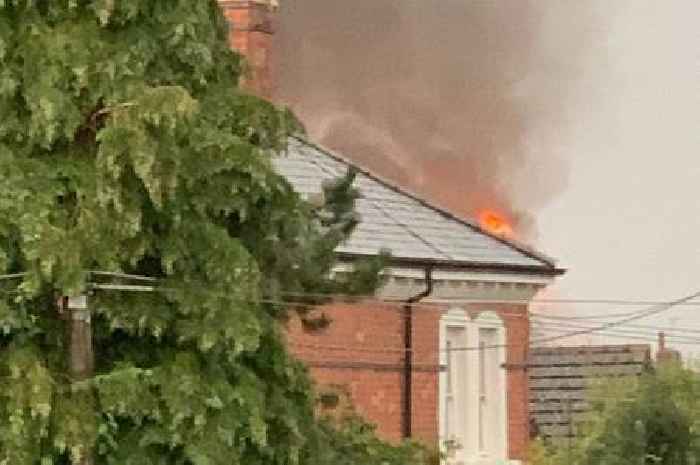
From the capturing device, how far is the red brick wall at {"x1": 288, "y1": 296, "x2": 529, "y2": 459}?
2998 cm

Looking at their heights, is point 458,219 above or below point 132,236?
above

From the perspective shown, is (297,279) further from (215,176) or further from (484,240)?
(484,240)

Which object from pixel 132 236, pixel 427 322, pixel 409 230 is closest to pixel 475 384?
pixel 427 322

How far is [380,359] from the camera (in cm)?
3067

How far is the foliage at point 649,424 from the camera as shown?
2611 cm

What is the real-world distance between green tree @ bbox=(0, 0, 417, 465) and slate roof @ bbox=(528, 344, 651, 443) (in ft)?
72.0

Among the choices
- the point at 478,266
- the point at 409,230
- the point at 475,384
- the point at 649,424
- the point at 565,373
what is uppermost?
the point at 409,230

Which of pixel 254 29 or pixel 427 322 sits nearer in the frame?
pixel 427 322

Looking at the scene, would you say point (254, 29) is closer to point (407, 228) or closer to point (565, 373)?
point (407, 228)

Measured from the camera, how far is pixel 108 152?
627 inches

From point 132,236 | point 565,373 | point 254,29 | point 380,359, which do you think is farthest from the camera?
point 565,373

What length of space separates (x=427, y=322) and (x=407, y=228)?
1.37 meters

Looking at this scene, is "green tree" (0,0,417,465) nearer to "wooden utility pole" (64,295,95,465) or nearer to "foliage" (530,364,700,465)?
"wooden utility pole" (64,295,95,465)

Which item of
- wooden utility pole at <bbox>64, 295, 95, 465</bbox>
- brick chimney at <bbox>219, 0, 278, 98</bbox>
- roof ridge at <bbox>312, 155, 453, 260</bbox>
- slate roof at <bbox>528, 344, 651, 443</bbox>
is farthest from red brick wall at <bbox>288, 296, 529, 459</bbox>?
wooden utility pole at <bbox>64, 295, 95, 465</bbox>
